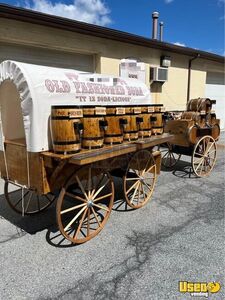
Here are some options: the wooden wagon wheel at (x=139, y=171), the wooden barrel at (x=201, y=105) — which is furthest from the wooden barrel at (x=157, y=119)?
the wooden barrel at (x=201, y=105)

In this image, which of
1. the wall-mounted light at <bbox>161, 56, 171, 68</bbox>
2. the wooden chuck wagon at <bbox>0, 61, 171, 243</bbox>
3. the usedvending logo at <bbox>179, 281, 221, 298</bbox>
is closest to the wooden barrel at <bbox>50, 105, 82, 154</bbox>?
the wooden chuck wagon at <bbox>0, 61, 171, 243</bbox>

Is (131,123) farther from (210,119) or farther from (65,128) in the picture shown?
(210,119)

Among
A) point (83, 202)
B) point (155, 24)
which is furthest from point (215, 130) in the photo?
point (155, 24)

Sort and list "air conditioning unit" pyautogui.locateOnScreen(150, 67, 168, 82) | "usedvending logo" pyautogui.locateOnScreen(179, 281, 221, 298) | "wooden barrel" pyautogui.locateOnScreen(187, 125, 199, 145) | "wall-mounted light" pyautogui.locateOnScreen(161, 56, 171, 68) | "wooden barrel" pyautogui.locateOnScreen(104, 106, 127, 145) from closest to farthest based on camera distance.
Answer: "usedvending logo" pyautogui.locateOnScreen(179, 281, 221, 298), "wooden barrel" pyautogui.locateOnScreen(104, 106, 127, 145), "wooden barrel" pyautogui.locateOnScreen(187, 125, 199, 145), "air conditioning unit" pyautogui.locateOnScreen(150, 67, 168, 82), "wall-mounted light" pyautogui.locateOnScreen(161, 56, 171, 68)

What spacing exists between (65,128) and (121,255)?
63.6 inches

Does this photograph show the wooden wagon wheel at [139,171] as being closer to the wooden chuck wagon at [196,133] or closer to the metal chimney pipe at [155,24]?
the wooden chuck wagon at [196,133]

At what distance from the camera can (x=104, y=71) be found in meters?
7.76

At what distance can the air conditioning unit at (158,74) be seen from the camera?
934 cm

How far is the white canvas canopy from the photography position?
299 centimetres

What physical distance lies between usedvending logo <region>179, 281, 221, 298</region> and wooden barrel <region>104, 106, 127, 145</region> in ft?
6.05

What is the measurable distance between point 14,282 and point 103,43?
6.76 m

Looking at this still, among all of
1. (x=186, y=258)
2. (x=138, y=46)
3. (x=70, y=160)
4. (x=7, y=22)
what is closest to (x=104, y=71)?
(x=138, y=46)

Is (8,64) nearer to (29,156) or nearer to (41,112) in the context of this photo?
(41,112)

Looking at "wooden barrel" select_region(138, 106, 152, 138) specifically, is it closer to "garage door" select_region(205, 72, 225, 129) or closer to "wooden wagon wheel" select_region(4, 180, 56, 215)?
"wooden wagon wheel" select_region(4, 180, 56, 215)
